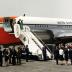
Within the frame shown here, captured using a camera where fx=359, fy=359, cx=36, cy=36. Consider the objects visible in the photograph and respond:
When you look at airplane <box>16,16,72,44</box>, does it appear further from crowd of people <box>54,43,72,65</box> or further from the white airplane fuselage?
crowd of people <box>54,43,72,65</box>

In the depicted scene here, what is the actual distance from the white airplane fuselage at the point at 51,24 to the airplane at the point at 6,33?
5.09 feet

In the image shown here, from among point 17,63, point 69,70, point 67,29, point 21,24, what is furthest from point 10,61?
point 67,29

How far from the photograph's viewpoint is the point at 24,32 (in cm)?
4572

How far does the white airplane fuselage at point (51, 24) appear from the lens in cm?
5078

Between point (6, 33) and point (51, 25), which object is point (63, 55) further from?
point (51, 25)

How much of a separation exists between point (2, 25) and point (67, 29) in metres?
12.7

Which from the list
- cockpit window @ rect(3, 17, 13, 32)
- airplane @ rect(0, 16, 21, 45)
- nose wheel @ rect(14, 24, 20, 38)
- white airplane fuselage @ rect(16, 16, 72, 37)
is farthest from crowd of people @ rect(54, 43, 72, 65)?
white airplane fuselage @ rect(16, 16, 72, 37)

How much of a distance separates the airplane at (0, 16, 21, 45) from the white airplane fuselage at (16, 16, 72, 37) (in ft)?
5.09

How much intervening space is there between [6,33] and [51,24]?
8.53 metres

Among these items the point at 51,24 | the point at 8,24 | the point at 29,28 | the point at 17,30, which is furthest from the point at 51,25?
the point at 17,30

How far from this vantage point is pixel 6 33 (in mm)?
48812

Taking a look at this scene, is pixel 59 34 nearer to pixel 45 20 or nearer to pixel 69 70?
pixel 45 20

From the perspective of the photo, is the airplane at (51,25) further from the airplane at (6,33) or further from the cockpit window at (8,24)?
the airplane at (6,33)

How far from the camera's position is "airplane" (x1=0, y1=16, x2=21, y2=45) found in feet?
160
